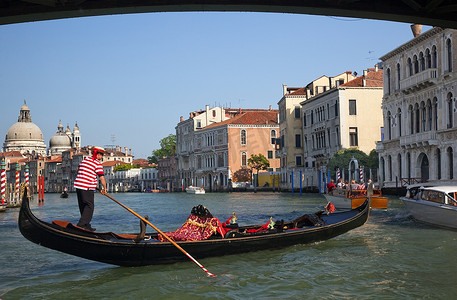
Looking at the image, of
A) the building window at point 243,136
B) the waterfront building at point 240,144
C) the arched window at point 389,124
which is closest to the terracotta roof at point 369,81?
the arched window at point 389,124

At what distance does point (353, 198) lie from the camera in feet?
51.0

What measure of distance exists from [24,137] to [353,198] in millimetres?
111595

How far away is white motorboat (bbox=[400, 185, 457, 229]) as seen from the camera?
33.7ft

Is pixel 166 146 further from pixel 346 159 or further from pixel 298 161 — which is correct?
pixel 346 159

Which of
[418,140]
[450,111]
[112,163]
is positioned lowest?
[418,140]

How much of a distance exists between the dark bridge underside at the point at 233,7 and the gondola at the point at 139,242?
2.01m

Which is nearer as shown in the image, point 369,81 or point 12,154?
point 369,81

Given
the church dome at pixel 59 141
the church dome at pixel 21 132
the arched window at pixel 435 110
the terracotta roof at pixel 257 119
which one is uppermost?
the church dome at pixel 21 132

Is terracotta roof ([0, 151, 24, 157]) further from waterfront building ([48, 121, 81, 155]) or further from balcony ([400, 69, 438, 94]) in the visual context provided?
balcony ([400, 69, 438, 94])

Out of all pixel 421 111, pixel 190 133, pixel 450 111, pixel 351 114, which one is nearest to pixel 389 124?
pixel 421 111

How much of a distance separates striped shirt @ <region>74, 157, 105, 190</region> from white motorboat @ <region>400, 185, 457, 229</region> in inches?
238

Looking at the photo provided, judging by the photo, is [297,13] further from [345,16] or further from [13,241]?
[13,241]

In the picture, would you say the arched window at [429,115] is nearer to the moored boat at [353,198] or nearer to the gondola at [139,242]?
the moored boat at [353,198]

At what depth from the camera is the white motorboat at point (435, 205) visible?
10258 mm
